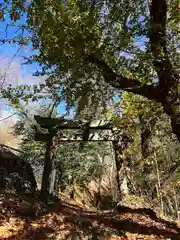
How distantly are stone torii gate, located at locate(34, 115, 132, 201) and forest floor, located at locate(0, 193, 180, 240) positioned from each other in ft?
2.11

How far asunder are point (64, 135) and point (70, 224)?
7.92 ft

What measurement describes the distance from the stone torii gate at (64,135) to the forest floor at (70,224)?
0.64m

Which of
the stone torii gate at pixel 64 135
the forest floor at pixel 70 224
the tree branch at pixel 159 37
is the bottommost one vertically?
the forest floor at pixel 70 224

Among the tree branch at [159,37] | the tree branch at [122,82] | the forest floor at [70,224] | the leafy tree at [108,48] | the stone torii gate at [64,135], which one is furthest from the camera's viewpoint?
the stone torii gate at [64,135]

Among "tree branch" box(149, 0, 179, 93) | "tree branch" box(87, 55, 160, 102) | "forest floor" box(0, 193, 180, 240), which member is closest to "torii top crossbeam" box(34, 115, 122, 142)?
"forest floor" box(0, 193, 180, 240)

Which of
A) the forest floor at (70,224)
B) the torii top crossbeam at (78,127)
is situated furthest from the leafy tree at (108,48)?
the forest floor at (70,224)

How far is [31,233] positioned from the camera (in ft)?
16.0

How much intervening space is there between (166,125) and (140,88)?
2.91 m

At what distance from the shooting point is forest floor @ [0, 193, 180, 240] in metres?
4.93

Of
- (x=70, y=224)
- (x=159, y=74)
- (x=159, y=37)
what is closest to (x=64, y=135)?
(x=70, y=224)

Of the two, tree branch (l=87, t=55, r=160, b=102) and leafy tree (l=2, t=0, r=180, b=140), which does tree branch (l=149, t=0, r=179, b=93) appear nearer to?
leafy tree (l=2, t=0, r=180, b=140)

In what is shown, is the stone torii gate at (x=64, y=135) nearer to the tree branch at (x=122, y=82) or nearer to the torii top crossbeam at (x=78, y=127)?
the torii top crossbeam at (x=78, y=127)

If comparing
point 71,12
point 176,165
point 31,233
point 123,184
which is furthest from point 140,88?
point 176,165

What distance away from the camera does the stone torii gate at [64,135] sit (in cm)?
676
